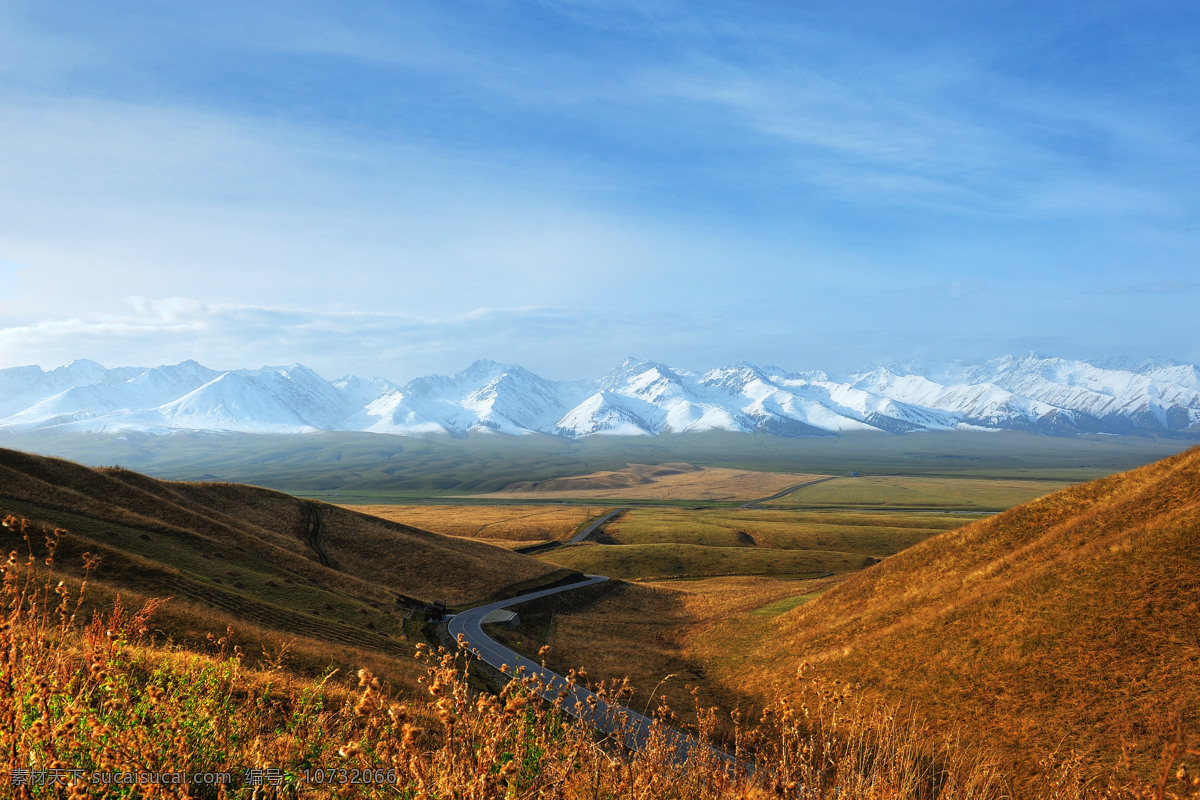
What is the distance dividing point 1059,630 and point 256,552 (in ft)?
200

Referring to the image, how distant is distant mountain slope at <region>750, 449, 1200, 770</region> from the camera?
970 inches

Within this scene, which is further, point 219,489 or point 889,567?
point 219,489

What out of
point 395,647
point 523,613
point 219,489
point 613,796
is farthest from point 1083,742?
point 219,489

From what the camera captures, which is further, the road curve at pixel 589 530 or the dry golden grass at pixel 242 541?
the road curve at pixel 589 530

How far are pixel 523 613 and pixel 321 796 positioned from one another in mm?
62200

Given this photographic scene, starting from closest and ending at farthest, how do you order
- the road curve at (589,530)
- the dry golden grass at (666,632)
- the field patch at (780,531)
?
the dry golden grass at (666,632), the field patch at (780,531), the road curve at (589,530)

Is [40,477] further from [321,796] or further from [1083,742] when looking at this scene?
[1083,742]

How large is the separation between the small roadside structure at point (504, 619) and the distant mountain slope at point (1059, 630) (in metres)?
25.9

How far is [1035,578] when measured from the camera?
33625 mm

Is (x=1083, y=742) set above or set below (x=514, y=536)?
above

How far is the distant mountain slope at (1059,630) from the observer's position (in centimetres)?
2464

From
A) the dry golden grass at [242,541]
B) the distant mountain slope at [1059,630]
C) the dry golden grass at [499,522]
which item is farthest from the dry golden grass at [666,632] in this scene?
the dry golden grass at [499,522]

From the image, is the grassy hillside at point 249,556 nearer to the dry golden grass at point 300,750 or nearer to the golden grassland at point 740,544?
the dry golden grass at point 300,750

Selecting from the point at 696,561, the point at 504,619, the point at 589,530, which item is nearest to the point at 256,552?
the point at 504,619
